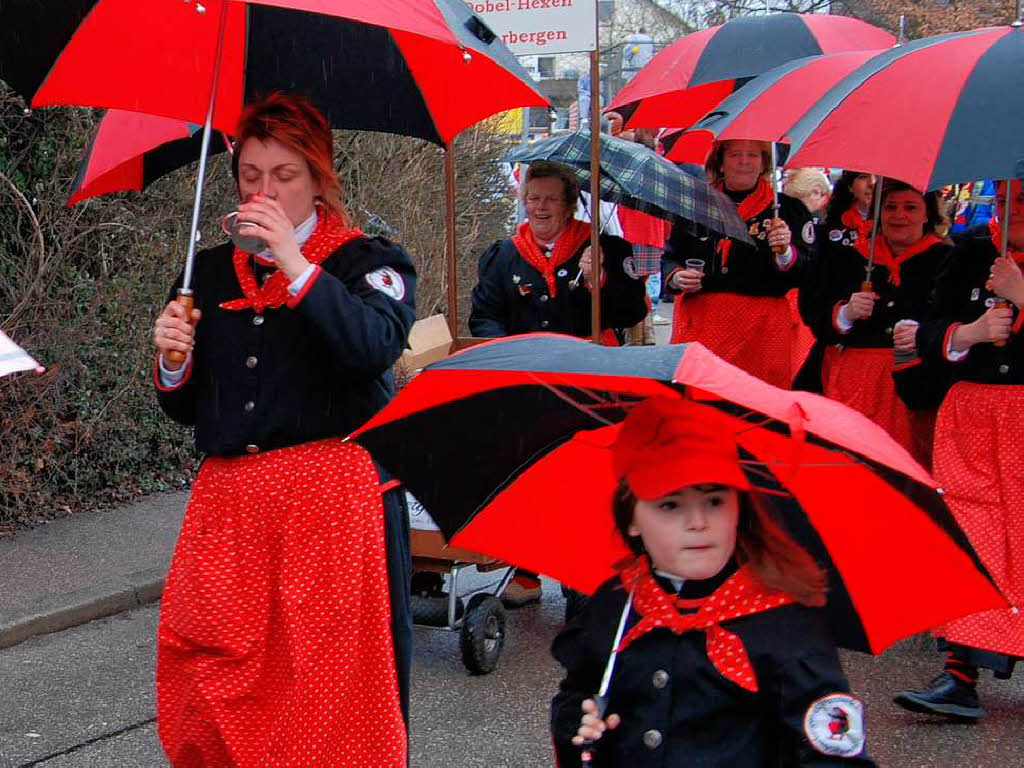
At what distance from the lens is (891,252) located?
6.04m

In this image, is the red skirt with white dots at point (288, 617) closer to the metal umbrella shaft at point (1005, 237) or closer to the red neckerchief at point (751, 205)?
the metal umbrella shaft at point (1005, 237)

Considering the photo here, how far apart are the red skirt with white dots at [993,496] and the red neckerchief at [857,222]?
103cm

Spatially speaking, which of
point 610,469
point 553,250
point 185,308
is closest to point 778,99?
point 553,250

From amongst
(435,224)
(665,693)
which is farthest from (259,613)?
(435,224)

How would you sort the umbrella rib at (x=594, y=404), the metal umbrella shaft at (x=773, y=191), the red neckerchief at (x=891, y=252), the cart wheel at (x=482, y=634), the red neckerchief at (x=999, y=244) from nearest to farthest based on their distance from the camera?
1. the umbrella rib at (x=594, y=404)
2. the red neckerchief at (x=999, y=244)
3. the cart wheel at (x=482, y=634)
4. the red neckerchief at (x=891, y=252)
5. the metal umbrella shaft at (x=773, y=191)

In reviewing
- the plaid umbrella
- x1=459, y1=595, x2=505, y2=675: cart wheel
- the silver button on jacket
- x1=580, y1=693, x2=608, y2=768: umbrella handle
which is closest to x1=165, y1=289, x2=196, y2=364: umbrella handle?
x1=580, y1=693, x2=608, y2=768: umbrella handle

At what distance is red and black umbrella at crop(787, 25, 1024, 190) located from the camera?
164 inches

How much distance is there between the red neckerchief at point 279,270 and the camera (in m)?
3.66

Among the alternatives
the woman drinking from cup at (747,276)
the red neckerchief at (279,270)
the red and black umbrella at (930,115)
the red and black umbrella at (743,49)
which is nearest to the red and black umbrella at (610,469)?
the red neckerchief at (279,270)

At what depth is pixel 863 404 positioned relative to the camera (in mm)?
6047

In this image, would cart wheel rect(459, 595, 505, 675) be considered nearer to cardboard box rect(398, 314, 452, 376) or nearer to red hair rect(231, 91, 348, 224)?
cardboard box rect(398, 314, 452, 376)

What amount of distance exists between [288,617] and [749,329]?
355cm

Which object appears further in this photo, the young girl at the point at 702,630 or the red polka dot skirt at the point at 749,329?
the red polka dot skirt at the point at 749,329

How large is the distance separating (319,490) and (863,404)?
10.3 feet
